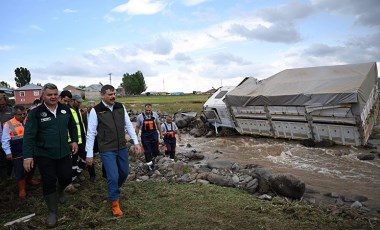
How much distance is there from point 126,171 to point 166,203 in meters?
0.88

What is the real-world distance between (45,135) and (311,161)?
8.37 m

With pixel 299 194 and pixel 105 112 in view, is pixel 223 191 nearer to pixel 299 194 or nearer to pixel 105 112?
pixel 299 194

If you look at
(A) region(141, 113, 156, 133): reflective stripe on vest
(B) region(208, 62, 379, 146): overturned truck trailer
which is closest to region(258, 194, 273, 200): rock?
(A) region(141, 113, 156, 133): reflective stripe on vest

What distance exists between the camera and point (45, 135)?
4.10 meters

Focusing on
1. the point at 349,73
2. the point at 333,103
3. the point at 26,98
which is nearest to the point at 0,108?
the point at 333,103

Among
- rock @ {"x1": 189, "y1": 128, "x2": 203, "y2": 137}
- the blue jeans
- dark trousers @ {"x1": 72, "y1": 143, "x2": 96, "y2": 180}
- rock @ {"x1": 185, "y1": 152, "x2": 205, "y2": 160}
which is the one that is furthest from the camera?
rock @ {"x1": 189, "y1": 128, "x2": 203, "y2": 137}

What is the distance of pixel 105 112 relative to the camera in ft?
14.6

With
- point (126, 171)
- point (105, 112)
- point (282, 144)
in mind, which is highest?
point (105, 112)

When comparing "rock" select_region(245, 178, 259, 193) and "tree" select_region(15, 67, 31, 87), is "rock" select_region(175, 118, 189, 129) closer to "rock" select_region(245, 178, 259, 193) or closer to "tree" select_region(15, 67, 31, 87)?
"rock" select_region(245, 178, 259, 193)

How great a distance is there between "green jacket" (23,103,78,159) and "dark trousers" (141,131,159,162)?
331 centimetres

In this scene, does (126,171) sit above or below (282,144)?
above

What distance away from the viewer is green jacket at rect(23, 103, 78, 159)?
158 inches

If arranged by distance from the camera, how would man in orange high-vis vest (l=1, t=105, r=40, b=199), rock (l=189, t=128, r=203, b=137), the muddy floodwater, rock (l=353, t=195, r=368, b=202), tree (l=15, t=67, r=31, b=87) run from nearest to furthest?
man in orange high-vis vest (l=1, t=105, r=40, b=199) → rock (l=353, t=195, r=368, b=202) → the muddy floodwater → rock (l=189, t=128, r=203, b=137) → tree (l=15, t=67, r=31, b=87)

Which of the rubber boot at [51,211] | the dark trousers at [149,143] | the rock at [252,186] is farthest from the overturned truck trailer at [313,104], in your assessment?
the rubber boot at [51,211]
